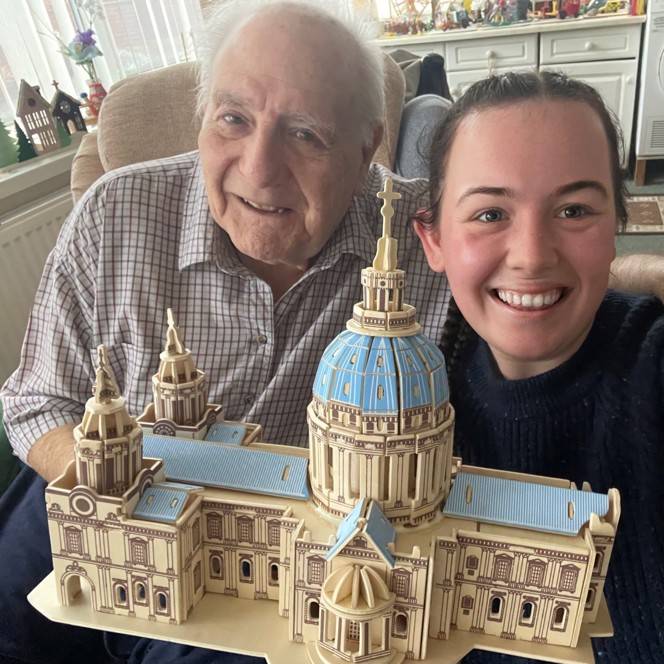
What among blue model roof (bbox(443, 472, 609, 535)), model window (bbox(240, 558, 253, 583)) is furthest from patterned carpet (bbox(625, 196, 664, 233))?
model window (bbox(240, 558, 253, 583))

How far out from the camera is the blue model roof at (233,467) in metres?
1.06

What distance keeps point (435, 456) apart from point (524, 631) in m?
0.32

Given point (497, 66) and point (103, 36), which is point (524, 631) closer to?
point (103, 36)

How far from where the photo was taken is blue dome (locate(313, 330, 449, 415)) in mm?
930

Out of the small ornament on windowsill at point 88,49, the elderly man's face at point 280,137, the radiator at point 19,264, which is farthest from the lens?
the small ornament on windowsill at point 88,49

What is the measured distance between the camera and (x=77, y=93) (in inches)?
141

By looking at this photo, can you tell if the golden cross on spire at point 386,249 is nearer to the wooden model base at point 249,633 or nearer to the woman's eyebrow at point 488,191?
the woman's eyebrow at point 488,191

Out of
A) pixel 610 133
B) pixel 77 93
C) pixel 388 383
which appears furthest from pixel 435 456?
pixel 77 93

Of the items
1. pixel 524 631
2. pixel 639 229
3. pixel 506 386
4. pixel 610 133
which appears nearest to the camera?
pixel 524 631

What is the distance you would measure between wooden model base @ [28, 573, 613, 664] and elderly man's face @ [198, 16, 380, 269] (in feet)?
2.56

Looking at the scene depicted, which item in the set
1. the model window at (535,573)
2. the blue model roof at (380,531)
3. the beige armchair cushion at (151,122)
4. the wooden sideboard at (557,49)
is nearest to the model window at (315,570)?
the blue model roof at (380,531)

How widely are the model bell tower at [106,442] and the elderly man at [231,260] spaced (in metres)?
0.53

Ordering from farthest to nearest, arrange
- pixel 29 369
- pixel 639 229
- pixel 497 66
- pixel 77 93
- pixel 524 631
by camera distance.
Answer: pixel 497 66 → pixel 639 229 → pixel 77 93 → pixel 29 369 → pixel 524 631

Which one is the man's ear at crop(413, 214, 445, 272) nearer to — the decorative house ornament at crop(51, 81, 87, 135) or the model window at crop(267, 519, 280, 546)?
the model window at crop(267, 519, 280, 546)
